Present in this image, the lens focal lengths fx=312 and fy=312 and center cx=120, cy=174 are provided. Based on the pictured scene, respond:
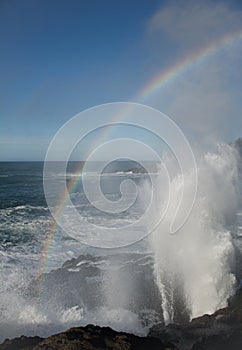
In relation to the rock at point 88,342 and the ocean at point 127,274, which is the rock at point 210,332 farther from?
the ocean at point 127,274

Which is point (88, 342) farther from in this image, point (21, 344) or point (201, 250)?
point (201, 250)

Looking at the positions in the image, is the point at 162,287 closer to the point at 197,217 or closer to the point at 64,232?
the point at 197,217

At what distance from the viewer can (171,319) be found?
9070 mm

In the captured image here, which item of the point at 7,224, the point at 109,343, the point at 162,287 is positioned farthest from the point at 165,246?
the point at 7,224

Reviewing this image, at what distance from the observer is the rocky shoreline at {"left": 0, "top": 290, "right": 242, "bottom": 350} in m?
5.89

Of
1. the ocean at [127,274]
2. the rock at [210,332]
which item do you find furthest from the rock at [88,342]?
the ocean at [127,274]

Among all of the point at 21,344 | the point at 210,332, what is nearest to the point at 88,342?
the point at 21,344

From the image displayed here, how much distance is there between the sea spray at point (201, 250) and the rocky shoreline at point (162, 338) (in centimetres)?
128

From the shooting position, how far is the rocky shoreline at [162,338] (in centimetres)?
589

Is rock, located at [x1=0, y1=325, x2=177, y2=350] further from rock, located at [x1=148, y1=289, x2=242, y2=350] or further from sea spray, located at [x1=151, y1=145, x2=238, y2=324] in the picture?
sea spray, located at [x1=151, y1=145, x2=238, y2=324]

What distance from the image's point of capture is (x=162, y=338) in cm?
748

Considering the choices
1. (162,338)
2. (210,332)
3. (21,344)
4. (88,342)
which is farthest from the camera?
(162,338)

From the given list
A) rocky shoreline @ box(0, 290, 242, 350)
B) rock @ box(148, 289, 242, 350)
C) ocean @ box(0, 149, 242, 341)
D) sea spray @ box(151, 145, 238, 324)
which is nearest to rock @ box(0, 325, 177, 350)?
rocky shoreline @ box(0, 290, 242, 350)

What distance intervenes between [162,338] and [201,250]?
14.6ft
